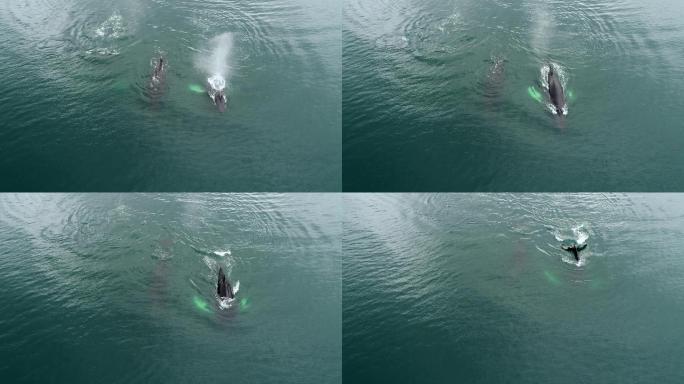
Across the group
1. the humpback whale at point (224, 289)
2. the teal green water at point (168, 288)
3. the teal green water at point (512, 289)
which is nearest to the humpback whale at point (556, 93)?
the teal green water at point (512, 289)

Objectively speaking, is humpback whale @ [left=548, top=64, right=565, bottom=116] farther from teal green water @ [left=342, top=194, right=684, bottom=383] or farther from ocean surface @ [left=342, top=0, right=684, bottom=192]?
teal green water @ [left=342, top=194, right=684, bottom=383]

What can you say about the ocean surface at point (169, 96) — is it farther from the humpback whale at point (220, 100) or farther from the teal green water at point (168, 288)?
the teal green water at point (168, 288)

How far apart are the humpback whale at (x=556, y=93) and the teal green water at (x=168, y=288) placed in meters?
17.0

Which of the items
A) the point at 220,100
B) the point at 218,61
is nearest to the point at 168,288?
the point at 220,100

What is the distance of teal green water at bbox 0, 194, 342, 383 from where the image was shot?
6075 cm

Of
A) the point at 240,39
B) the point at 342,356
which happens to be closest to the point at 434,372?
the point at 342,356

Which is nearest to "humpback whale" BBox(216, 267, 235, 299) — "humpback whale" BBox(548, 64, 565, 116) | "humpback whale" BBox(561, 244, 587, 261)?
"humpback whale" BBox(561, 244, 587, 261)

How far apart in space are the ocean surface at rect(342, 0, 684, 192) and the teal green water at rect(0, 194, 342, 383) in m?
7.10

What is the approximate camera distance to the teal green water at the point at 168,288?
6075 cm

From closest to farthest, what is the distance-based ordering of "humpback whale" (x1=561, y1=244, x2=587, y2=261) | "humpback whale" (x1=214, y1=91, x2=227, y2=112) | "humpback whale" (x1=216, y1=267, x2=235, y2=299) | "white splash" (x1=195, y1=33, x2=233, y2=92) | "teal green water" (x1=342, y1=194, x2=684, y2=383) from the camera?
"teal green water" (x1=342, y1=194, x2=684, y2=383), "humpback whale" (x1=216, y1=267, x2=235, y2=299), "humpback whale" (x1=561, y1=244, x2=587, y2=261), "humpback whale" (x1=214, y1=91, x2=227, y2=112), "white splash" (x1=195, y1=33, x2=233, y2=92)

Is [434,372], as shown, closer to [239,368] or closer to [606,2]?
[239,368]

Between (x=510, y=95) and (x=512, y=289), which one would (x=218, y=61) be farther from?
(x=512, y=289)

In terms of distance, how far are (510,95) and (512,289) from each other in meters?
14.5

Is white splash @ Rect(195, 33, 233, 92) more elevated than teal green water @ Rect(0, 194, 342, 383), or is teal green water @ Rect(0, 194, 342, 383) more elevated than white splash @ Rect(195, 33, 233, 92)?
white splash @ Rect(195, 33, 233, 92)
